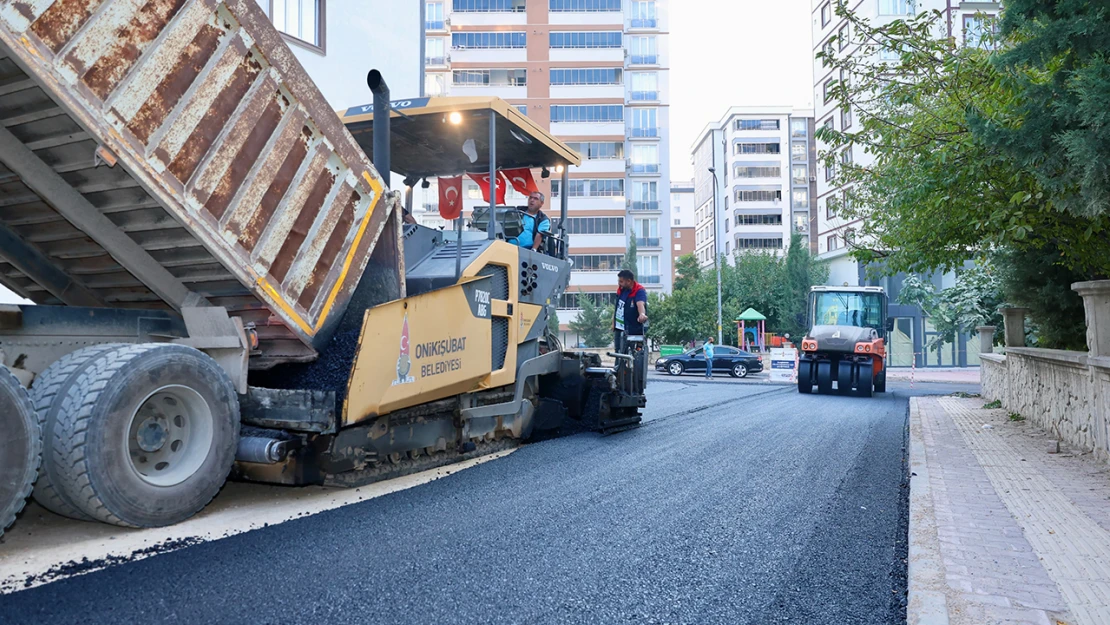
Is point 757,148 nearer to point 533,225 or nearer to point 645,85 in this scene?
point 645,85

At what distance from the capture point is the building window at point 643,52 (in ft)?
173

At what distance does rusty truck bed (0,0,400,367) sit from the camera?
3.52 metres

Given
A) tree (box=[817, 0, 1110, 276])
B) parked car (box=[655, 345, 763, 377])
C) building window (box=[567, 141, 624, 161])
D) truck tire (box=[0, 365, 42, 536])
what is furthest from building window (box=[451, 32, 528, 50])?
truck tire (box=[0, 365, 42, 536])

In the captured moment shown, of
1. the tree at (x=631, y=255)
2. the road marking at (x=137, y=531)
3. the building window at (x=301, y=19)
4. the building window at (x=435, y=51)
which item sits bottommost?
the road marking at (x=137, y=531)

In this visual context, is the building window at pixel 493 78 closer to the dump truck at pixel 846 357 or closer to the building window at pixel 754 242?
the building window at pixel 754 242

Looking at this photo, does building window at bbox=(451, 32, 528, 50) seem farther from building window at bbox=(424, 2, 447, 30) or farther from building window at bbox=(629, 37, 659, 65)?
building window at bbox=(629, 37, 659, 65)

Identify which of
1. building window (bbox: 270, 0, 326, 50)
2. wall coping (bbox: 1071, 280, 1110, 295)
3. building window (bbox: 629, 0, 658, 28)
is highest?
building window (bbox: 629, 0, 658, 28)

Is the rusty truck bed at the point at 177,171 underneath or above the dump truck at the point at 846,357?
above

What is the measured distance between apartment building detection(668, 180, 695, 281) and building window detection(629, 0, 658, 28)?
154ft

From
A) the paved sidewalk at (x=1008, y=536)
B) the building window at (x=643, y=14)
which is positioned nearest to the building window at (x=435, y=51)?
the building window at (x=643, y=14)

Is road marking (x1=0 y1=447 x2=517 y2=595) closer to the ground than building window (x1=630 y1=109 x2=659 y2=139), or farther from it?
closer to the ground

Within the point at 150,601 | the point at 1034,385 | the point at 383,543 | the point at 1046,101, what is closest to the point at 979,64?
the point at 1046,101

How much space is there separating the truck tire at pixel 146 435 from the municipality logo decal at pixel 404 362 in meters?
1.05

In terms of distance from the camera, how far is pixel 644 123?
169ft
